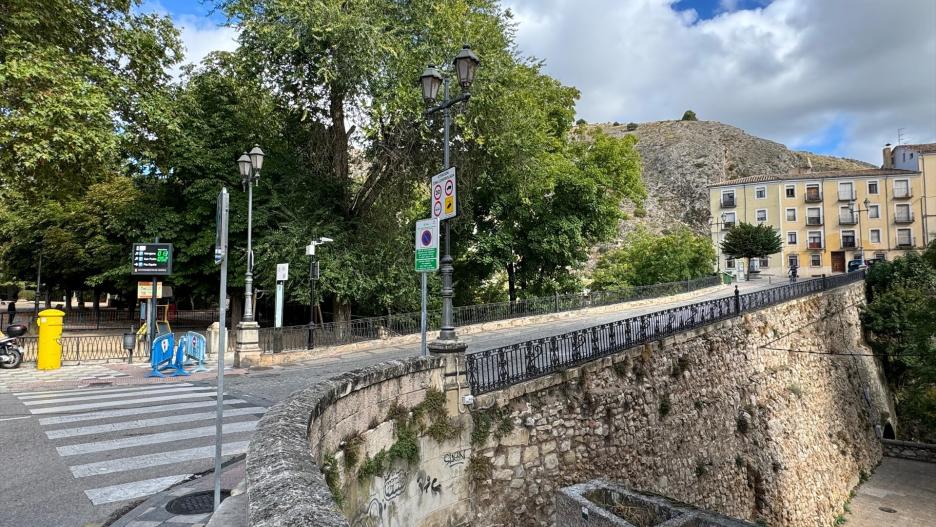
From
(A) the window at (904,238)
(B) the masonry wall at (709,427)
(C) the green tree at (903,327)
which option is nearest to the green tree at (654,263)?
(C) the green tree at (903,327)

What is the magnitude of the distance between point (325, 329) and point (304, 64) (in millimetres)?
9333

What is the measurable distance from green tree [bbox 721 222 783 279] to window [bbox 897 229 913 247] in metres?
14.4

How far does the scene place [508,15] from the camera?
23.3 m

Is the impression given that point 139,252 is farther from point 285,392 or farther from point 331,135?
point 331,135

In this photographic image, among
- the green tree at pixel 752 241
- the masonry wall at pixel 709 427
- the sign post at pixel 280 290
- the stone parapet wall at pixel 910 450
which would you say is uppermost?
the green tree at pixel 752 241

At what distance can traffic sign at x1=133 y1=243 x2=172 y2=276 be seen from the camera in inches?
586

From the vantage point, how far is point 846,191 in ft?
168

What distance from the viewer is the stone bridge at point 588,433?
491cm

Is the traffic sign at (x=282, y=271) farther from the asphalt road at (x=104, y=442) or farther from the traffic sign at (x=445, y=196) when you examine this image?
the traffic sign at (x=445, y=196)

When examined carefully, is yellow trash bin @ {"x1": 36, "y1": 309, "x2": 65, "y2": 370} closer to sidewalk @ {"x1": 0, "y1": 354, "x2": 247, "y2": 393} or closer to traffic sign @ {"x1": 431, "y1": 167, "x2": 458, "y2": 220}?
sidewalk @ {"x1": 0, "y1": 354, "x2": 247, "y2": 393}

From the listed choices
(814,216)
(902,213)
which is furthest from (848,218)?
(902,213)

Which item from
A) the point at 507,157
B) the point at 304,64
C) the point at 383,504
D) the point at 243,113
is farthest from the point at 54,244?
the point at 383,504

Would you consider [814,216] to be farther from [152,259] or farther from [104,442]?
[104,442]

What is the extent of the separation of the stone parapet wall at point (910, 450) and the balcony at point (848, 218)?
37.7 meters
